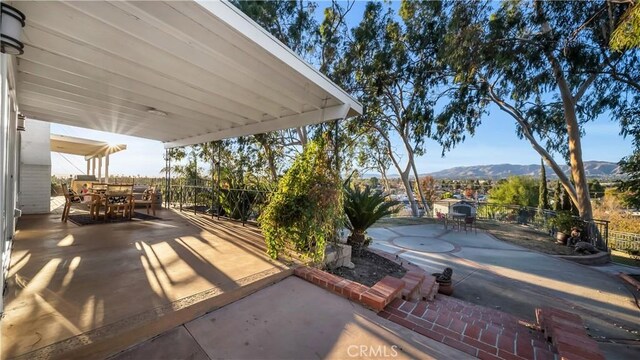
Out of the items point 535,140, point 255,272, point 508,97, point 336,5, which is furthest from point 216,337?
point 535,140

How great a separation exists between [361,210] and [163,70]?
3481 millimetres

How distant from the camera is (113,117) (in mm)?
5379

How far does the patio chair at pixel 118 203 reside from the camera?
18.3ft

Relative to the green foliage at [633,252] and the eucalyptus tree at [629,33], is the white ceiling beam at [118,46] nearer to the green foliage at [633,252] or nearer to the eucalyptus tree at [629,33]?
the eucalyptus tree at [629,33]

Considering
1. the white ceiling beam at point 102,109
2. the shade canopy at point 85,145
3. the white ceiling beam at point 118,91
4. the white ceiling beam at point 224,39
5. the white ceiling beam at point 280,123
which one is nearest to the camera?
the white ceiling beam at point 224,39

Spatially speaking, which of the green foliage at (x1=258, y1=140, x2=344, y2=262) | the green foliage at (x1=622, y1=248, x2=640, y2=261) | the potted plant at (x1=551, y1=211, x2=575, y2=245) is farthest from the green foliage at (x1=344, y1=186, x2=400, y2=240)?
the green foliage at (x1=622, y1=248, x2=640, y2=261)

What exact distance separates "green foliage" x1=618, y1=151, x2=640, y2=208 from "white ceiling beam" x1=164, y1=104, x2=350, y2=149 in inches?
262

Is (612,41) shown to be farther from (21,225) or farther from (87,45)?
(21,225)

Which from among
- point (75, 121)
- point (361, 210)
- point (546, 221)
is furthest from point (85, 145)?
point (546, 221)

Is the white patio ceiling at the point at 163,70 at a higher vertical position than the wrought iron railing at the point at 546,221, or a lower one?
higher

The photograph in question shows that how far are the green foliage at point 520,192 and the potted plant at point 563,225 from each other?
12.9 m

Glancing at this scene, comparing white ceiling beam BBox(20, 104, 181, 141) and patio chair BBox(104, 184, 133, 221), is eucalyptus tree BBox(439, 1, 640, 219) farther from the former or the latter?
patio chair BBox(104, 184, 133, 221)

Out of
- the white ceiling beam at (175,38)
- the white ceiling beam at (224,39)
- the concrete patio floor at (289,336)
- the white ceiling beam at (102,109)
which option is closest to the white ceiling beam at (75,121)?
the white ceiling beam at (102,109)

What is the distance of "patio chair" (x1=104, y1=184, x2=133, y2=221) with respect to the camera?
5578mm
